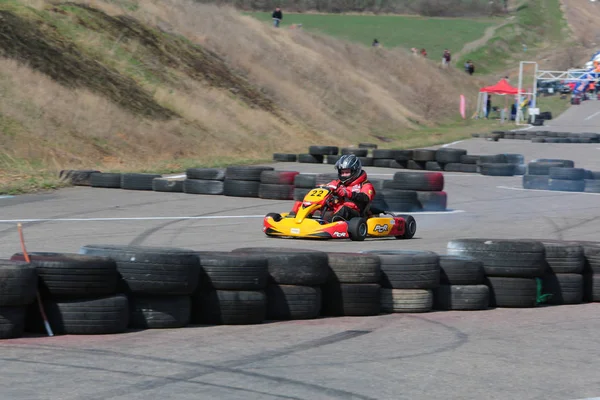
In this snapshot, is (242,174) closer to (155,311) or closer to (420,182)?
(420,182)

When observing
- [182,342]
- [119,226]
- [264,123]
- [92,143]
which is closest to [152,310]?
[182,342]

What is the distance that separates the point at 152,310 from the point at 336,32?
2941 inches

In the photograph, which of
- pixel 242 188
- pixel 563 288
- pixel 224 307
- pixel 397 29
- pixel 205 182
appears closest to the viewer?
pixel 224 307

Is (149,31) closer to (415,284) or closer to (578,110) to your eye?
(415,284)

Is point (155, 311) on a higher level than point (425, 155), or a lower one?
lower

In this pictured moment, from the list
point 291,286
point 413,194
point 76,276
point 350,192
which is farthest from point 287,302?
point 413,194

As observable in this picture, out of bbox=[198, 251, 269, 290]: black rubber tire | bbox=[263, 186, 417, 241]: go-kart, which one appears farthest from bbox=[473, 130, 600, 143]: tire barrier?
bbox=[198, 251, 269, 290]: black rubber tire

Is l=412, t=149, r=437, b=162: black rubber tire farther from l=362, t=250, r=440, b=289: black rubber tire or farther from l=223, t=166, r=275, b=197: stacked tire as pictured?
l=362, t=250, r=440, b=289: black rubber tire

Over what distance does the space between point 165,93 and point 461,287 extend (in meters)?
24.9

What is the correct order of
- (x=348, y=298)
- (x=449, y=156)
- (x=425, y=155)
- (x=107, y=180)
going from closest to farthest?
(x=348, y=298), (x=107, y=180), (x=449, y=156), (x=425, y=155)

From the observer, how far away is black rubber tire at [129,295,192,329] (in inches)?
272

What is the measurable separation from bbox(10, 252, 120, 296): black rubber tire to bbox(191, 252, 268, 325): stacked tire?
778 mm

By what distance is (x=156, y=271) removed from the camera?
6828mm

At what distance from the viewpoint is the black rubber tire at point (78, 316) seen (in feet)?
21.5
